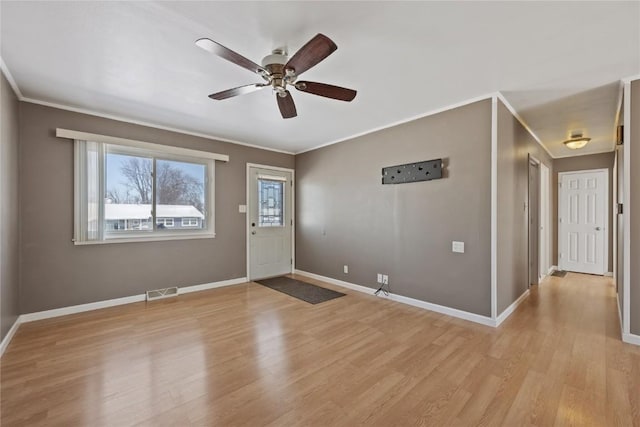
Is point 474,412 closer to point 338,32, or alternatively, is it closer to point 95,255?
point 338,32

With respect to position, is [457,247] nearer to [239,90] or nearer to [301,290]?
[301,290]

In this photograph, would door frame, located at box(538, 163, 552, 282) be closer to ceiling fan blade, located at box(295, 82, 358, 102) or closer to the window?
ceiling fan blade, located at box(295, 82, 358, 102)

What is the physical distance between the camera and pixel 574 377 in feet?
6.98

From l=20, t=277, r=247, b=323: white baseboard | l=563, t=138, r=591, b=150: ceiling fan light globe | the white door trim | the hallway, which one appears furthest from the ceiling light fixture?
l=20, t=277, r=247, b=323: white baseboard

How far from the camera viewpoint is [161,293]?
4.10 meters

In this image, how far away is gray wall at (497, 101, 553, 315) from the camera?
10.5 feet

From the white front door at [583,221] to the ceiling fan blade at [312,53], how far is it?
21.2 ft

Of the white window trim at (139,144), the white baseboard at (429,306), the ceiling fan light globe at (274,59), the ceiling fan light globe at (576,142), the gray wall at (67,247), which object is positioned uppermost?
the ceiling fan light globe at (274,59)

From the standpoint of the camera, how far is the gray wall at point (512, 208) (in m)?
3.20

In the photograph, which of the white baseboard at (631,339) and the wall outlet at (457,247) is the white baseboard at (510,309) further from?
the white baseboard at (631,339)

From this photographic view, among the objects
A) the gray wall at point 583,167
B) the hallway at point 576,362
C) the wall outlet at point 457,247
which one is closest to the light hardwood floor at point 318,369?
the hallway at point 576,362

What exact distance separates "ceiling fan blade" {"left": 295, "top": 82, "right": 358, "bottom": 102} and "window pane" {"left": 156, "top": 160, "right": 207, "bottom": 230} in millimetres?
2899

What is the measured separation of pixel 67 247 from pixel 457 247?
15.7ft

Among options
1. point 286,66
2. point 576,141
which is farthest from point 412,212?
point 576,141
